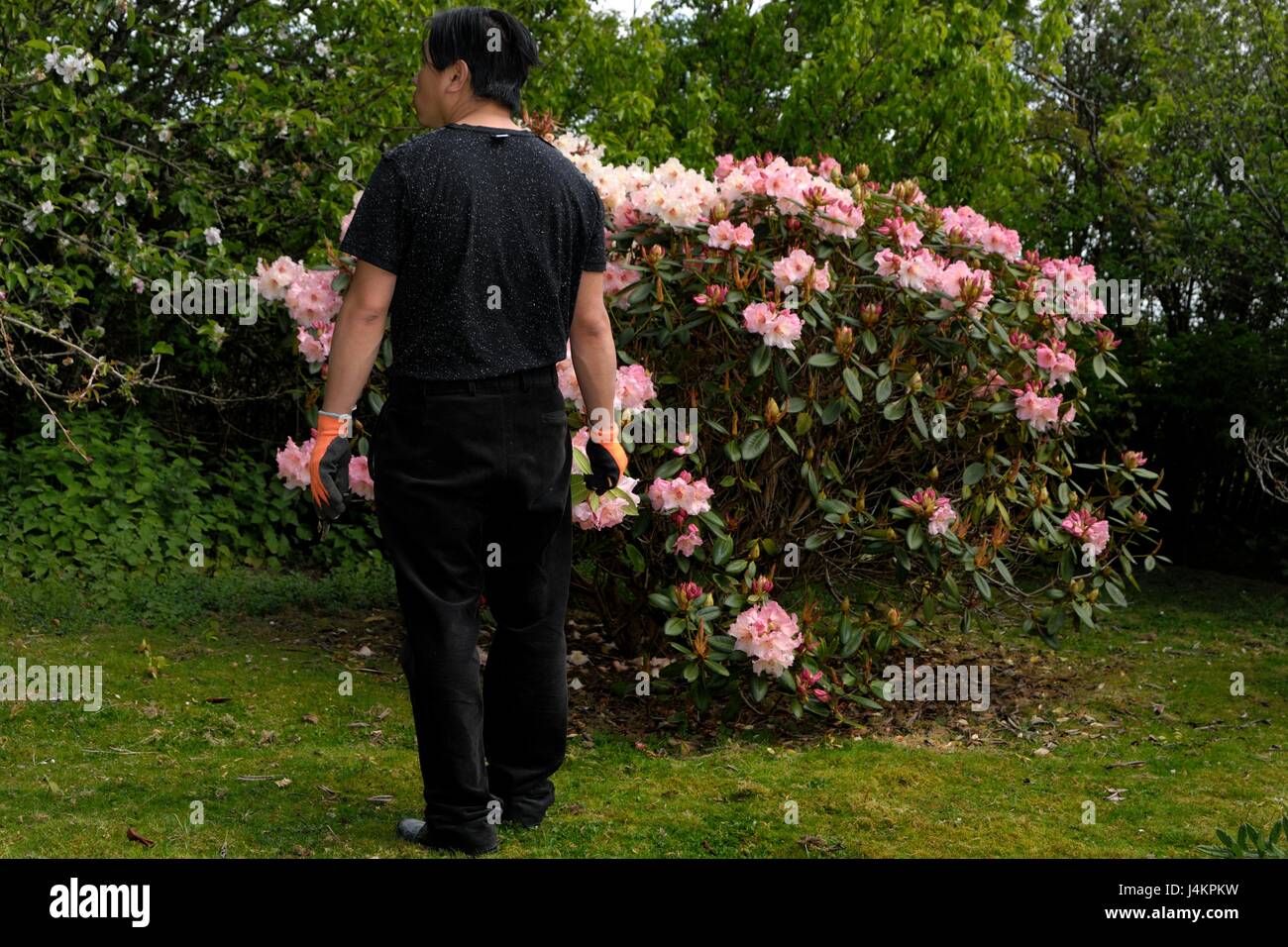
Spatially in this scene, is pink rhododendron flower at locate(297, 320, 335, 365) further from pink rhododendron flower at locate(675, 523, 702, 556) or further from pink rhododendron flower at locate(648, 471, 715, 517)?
pink rhododendron flower at locate(675, 523, 702, 556)

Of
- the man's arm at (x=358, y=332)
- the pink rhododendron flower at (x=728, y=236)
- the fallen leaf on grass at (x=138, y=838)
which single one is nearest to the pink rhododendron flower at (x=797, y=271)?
the pink rhododendron flower at (x=728, y=236)

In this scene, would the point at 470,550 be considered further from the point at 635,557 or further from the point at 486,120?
the point at 635,557

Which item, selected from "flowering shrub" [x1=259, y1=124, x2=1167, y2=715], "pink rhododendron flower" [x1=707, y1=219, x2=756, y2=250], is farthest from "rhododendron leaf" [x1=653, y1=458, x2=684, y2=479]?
"pink rhododendron flower" [x1=707, y1=219, x2=756, y2=250]

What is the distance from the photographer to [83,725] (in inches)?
201

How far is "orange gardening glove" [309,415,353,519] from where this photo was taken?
3.51 metres

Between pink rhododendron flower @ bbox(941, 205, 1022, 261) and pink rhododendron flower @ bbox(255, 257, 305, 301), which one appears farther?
pink rhododendron flower @ bbox(941, 205, 1022, 261)

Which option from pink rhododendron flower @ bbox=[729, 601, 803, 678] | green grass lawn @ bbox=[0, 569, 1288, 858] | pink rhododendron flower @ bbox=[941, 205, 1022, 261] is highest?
pink rhododendron flower @ bbox=[941, 205, 1022, 261]

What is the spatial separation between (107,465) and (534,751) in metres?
5.38

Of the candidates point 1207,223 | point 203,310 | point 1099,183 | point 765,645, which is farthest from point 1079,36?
point 765,645

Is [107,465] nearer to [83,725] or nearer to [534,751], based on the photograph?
[83,725]

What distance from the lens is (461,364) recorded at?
3.50m

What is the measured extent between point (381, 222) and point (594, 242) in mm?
620

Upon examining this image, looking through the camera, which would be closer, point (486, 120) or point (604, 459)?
point (486, 120)
